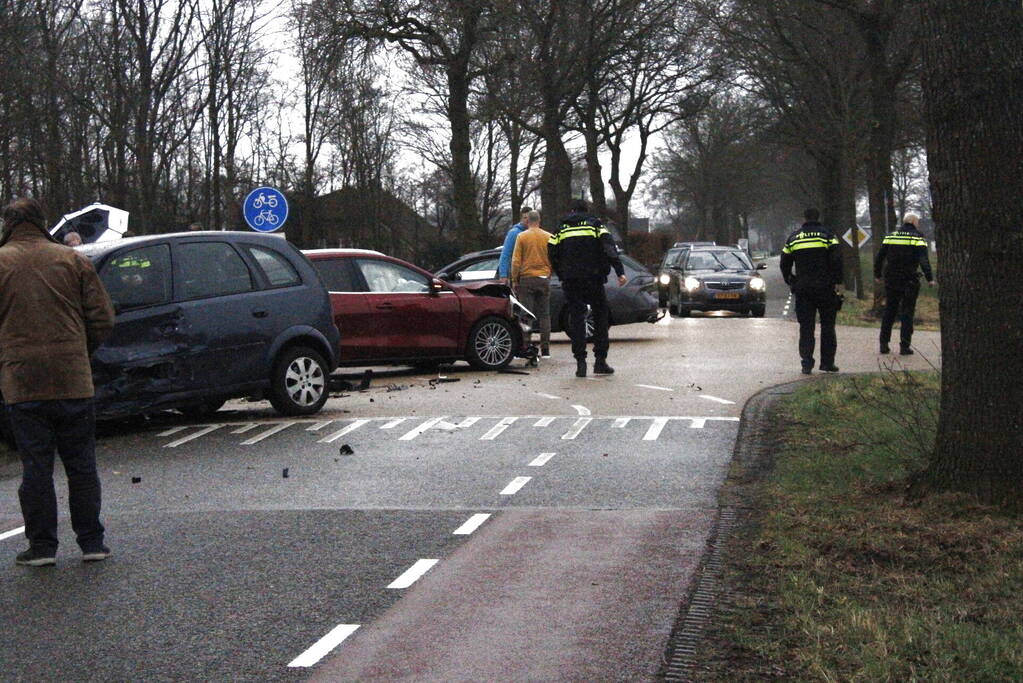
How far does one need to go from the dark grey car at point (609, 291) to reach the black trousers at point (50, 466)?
15203mm

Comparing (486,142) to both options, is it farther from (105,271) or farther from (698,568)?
(698,568)

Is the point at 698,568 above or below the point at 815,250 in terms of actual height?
below

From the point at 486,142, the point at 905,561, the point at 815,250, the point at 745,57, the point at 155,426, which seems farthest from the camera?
the point at 486,142

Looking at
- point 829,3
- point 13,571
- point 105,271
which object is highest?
point 829,3

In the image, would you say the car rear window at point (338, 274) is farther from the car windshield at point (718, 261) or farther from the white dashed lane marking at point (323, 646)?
the car windshield at point (718, 261)

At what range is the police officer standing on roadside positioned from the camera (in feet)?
52.7

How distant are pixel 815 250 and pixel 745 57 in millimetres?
25173

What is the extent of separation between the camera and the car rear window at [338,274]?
17.0 meters

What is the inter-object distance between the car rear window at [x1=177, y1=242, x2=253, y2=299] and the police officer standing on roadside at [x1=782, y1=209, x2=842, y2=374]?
6.24 meters

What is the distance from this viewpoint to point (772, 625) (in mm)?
5672

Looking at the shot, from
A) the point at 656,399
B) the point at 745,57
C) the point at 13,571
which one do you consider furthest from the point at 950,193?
the point at 745,57

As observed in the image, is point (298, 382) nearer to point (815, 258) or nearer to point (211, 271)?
point (211, 271)

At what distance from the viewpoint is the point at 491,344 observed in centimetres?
1798

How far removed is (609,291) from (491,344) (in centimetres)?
561
